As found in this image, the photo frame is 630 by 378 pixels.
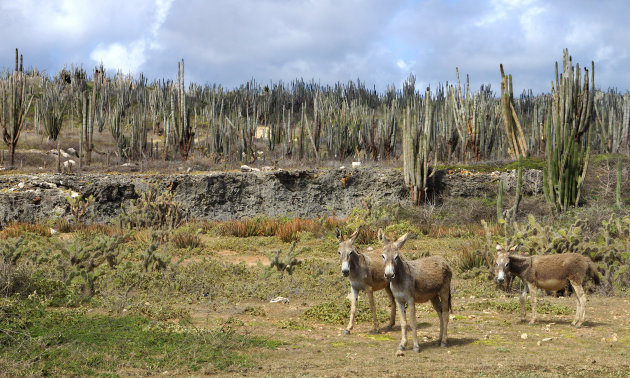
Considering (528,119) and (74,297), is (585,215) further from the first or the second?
(528,119)

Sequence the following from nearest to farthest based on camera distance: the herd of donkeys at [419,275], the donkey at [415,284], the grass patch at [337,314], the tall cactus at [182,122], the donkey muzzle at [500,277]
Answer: the donkey at [415,284] < the herd of donkeys at [419,275] < the donkey muzzle at [500,277] < the grass patch at [337,314] < the tall cactus at [182,122]

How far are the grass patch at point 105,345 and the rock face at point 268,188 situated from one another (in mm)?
13008

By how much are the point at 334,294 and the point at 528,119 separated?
53964mm

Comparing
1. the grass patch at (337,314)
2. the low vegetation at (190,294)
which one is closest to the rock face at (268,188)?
the low vegetation at (190,294)

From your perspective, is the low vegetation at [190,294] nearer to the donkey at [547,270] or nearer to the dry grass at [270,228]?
the dry grass at [270,228]

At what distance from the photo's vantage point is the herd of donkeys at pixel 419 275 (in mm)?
6363

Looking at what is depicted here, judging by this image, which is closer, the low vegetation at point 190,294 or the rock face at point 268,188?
the low vegetation at point 190,294

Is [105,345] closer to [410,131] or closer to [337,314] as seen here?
[337,314]

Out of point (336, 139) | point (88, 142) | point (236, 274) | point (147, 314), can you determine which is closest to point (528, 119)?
point (336, 139)

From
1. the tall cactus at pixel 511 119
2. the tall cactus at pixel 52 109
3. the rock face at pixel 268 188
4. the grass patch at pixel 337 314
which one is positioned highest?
the tall cactus at pixel 52 109

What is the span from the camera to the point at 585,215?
14602 millimetres

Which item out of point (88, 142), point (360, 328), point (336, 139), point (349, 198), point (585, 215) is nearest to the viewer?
point (360, 328)

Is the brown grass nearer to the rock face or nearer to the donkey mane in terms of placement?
the rock face

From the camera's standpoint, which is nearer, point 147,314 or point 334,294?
point 147,314
